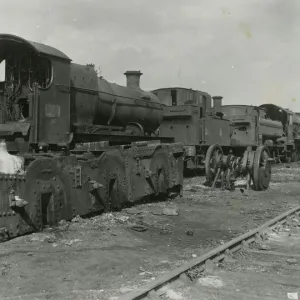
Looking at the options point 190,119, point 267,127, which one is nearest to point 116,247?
point 190,119

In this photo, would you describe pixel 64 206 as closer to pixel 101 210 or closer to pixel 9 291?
pixel 101 210

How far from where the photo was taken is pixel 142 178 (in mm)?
8719

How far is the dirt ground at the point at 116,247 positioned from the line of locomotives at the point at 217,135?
2.91 metres

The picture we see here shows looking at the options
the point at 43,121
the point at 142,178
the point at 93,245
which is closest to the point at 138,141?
the point at 142,178

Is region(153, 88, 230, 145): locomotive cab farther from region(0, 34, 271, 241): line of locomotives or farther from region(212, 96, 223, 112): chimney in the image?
region(0, 34, 271, 241): line of locomotives

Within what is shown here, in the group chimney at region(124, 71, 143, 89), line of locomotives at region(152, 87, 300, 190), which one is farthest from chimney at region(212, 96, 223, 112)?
chimney at region(124, 71, 143, 89)

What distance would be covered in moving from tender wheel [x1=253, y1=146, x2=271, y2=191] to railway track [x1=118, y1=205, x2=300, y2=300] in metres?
5.89

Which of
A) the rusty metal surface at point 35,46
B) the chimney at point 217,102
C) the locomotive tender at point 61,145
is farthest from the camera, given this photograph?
the chimney at point 217,102

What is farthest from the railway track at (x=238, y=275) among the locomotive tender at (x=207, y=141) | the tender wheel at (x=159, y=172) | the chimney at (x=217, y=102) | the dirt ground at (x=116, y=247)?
the chimney at (x=217, y=102)

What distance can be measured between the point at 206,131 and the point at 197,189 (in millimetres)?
3428

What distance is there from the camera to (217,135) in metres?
15.6

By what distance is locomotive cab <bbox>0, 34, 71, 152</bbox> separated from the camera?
689 cm

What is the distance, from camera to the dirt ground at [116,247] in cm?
401

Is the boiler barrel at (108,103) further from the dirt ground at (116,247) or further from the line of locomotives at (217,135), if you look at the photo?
the line of locomotives at (217,135)
